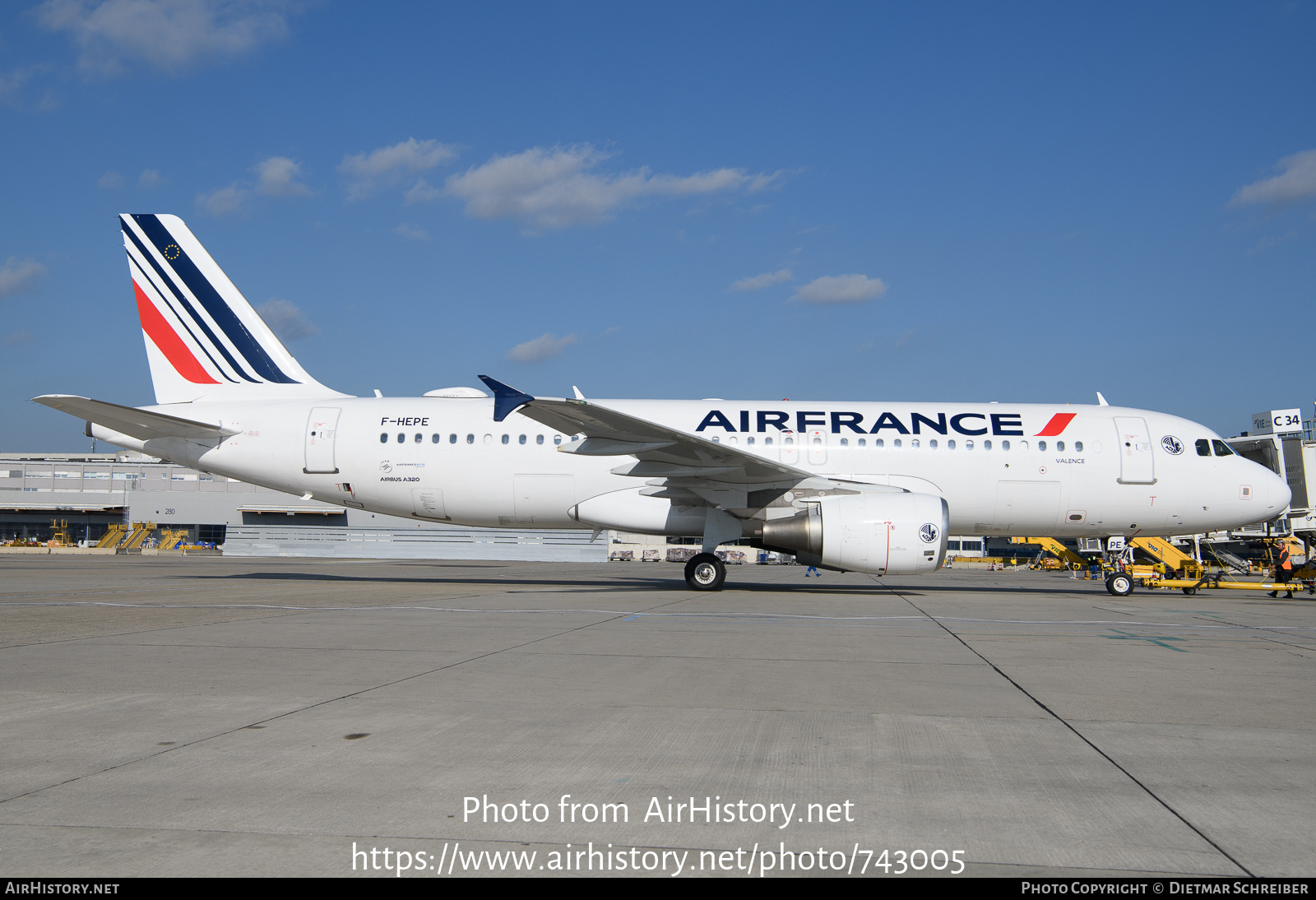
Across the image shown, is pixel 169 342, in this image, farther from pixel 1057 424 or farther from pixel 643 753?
pixel 1057 424

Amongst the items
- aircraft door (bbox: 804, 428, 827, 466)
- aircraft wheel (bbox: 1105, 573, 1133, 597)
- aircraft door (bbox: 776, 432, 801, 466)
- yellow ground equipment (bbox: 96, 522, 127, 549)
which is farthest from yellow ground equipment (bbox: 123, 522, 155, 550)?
aircraft wheel (bbox: 1105, 573, 1133, 597)

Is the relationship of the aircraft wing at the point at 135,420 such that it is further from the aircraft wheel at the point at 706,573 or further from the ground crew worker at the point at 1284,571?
the ground crew worker at the point at 1284,571

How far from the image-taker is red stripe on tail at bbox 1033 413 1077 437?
55.3 feet

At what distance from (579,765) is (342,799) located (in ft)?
3.46

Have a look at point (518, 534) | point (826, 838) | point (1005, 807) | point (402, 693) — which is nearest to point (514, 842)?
point (826, 838)

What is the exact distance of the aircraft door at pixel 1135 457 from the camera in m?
16.7

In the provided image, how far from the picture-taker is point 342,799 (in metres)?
3.30

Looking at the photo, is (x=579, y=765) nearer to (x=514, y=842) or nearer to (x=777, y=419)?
(x=514, y=842)

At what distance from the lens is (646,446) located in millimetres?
14852

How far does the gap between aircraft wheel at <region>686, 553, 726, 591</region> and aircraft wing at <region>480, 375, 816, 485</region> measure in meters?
1.86

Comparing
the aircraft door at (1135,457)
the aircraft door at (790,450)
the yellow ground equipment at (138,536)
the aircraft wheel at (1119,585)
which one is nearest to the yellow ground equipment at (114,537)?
the yellow ground equipment at (138,536)

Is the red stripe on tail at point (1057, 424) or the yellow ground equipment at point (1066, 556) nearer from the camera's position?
the red stripe on tail at point (1057, 424)

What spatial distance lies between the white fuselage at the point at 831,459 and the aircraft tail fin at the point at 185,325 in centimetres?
99

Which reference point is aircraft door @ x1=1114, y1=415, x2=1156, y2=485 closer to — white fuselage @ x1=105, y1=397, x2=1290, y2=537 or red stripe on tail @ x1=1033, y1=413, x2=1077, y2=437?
white fuselage @ x1=105, y1=397, x2=1290, y2=537
